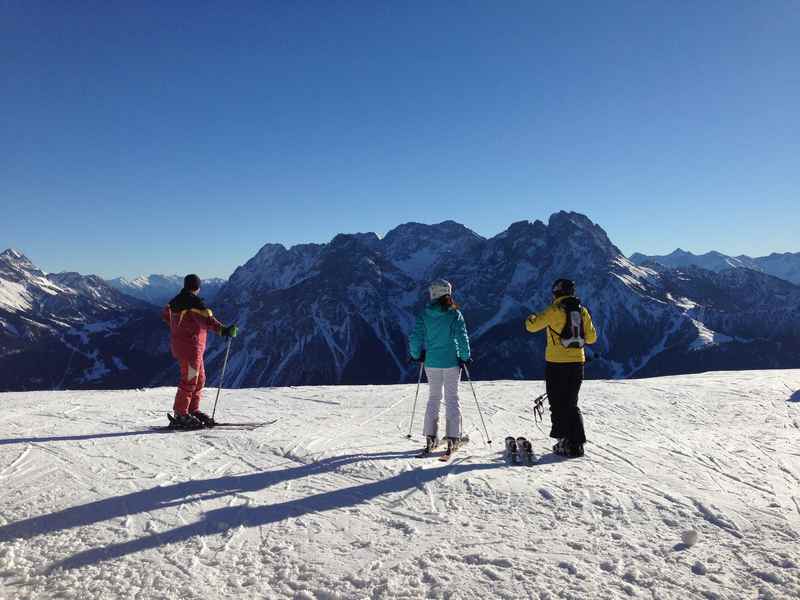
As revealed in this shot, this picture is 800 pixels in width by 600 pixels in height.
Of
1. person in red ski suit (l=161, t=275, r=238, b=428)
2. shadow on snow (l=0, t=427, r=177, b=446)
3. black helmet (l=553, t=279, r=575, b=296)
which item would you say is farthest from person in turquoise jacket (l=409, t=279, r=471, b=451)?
shadow on snow (l=0, t=427, r=177, b=446)

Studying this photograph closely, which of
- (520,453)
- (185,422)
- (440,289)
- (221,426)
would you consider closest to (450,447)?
(520,453)

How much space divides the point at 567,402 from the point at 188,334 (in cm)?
823

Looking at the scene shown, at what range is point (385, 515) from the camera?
598 cm

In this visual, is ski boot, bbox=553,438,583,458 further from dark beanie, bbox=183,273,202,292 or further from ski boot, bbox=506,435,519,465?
dark beanie, bbox=183,273,202,292

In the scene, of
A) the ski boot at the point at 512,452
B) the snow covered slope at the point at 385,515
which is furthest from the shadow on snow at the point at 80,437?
the ski boot at the point at 512,452

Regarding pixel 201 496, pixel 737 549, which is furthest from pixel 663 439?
pixel 201 496

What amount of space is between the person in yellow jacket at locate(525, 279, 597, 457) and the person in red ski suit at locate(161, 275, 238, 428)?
267 inches

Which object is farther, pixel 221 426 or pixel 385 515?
pixel 221 426

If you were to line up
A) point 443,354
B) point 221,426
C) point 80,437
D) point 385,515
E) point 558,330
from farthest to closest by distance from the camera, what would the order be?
point 221,426 < point 80,437 < point 443,354 < point 558,330 < point 385,515

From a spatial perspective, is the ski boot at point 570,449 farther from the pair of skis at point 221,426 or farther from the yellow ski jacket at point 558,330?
the pair of skis at point 221,426

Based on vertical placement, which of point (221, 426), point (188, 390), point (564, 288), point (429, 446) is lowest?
point (221, 426)

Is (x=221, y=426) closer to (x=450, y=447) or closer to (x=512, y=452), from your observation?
(x=450, y=447)

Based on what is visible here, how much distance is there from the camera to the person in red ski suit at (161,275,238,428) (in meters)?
10.7

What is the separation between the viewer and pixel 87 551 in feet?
16.6
